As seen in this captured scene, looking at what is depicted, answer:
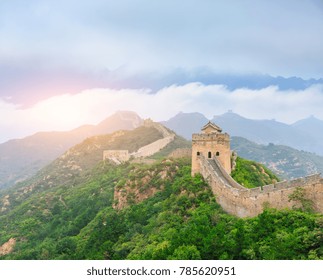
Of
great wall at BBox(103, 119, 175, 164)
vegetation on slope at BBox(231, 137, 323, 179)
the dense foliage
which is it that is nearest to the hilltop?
vegetation on slope at BBox(231, 137, 323, 179)

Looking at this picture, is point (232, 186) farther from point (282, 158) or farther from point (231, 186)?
point (282, 158)

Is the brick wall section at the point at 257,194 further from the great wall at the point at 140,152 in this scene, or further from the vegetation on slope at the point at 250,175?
the great wall at the point at 140,152

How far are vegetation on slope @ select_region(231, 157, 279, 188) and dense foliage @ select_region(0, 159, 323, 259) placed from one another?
2.49m

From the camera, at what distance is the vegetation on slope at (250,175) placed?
94.9 feet

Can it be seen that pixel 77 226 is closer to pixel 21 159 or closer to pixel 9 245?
pixel 9 245

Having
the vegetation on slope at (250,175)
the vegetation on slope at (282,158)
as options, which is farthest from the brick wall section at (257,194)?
the vegetation on slope at (282,158)

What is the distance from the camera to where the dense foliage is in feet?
56.2

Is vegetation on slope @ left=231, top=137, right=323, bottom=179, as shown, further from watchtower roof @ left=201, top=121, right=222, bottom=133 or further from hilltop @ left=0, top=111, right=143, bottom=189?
watchtower roof @ left=201, top=121, right=222, bottom=133

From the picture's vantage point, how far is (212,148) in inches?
1137

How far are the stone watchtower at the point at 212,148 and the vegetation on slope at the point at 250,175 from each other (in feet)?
2.79

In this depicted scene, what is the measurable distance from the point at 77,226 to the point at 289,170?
297ft

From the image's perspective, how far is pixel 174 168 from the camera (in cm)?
3406

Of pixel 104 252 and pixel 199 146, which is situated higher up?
pixel 199 146
